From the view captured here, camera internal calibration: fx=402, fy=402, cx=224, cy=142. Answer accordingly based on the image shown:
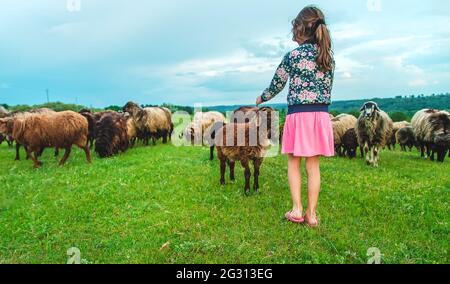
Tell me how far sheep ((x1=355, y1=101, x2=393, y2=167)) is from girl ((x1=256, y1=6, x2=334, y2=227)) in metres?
8.38

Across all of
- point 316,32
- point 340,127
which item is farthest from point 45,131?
point 340,127

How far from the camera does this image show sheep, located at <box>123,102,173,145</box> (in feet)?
63.8

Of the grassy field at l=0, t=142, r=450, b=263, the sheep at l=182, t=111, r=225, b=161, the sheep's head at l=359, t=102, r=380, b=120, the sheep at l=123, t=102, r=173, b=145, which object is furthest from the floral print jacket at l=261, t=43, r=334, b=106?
the sheep at l=123, t=102, r=173, b=145

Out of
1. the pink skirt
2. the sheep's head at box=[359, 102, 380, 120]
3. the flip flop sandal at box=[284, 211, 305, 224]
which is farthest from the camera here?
the sheep's head at box=[359, 102, 380, 120]

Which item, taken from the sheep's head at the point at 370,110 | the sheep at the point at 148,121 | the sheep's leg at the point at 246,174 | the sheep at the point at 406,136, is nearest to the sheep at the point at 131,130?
the sheep at the point at 148,121

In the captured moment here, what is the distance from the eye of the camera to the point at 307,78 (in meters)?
5.75

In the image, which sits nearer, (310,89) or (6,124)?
(310,89)

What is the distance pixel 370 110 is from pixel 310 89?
8.60 meters

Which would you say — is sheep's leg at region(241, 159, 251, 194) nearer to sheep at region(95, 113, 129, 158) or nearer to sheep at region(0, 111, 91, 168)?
sheep at region(0, 111, 91, 168)

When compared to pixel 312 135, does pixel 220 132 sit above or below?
below

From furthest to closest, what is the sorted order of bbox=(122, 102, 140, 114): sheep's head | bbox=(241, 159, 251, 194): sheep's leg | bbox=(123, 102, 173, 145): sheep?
1. bbox=(122, 102, 140, 114): sheep's head
2. bbox=(123, 102, 173, 145): sheep
3. bbox=(241, 159, 251, 194): sheep's leg

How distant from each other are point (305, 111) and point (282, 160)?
8038 millimetres

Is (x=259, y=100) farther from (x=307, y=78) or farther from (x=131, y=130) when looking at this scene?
(x=131, y=130)
